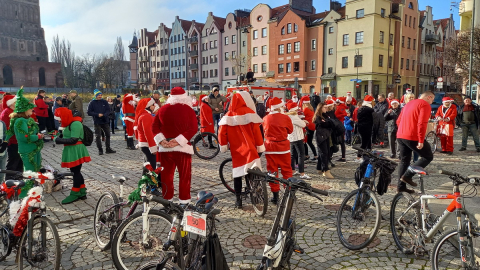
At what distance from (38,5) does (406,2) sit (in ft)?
236

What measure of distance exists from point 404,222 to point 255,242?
185 centimetres

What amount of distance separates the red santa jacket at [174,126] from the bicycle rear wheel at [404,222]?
9.12 ft

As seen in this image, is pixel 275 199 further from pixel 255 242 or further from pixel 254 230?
pixel 255 242

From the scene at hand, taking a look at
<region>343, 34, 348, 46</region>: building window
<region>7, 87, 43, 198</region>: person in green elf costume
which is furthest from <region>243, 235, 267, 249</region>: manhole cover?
<region>343, 34, 348, 46</region>: building window

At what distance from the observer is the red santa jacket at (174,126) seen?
15.9 feet

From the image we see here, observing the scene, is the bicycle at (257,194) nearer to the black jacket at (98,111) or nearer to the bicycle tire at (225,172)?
the bicycle tire at (225,172)

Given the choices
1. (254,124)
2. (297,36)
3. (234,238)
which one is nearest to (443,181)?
(254,124)

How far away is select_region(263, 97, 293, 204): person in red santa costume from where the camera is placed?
605 centimetres

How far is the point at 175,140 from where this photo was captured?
4.80 metres

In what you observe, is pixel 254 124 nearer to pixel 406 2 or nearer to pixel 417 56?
pixel 406 2

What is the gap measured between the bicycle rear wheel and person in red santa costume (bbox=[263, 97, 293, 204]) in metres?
2.09

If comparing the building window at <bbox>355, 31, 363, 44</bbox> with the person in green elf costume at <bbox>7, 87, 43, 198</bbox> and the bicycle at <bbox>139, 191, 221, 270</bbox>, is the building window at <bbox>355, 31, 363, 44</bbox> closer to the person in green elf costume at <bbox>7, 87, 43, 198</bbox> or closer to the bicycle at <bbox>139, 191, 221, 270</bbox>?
the person in green elf costume at <bbox>7, 87, 43, 198</bbox>

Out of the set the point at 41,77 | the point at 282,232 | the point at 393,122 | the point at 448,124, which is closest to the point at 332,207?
the point at 282,232

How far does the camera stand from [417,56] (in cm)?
4956
